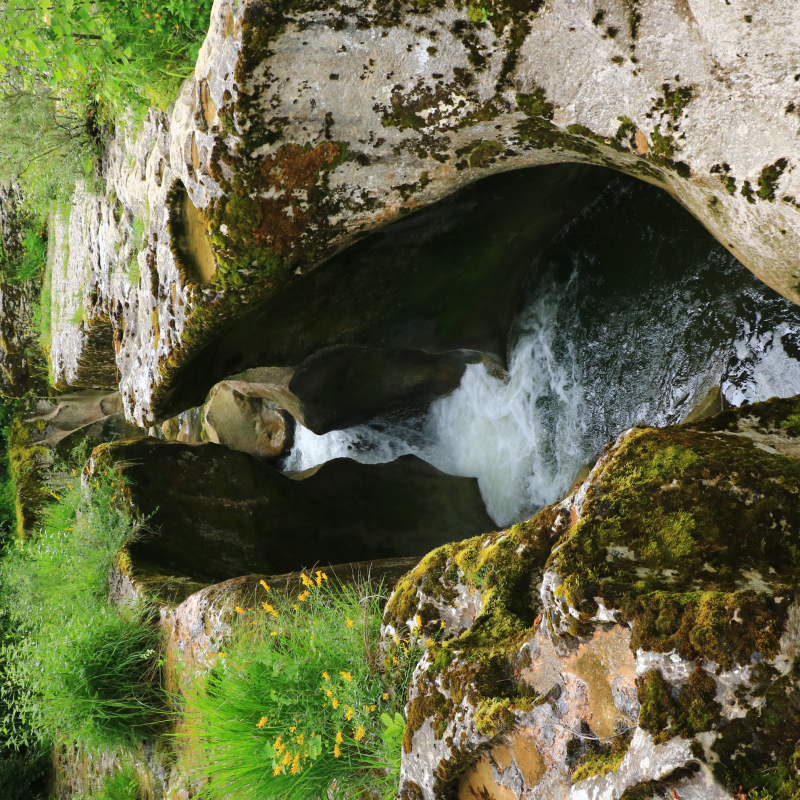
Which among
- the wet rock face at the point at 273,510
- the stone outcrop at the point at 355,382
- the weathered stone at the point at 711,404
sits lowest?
the wet rock face at the point at 273,510

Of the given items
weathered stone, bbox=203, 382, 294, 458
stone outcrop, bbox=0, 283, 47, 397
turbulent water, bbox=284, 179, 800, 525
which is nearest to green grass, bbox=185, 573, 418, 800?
turbulent water, bbox=284, 179, 800, 525

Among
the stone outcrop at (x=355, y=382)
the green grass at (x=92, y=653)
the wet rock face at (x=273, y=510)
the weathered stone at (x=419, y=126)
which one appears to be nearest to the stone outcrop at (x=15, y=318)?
the stone outcrop at (x=355, y=382)

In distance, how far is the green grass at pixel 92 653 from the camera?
436 cm

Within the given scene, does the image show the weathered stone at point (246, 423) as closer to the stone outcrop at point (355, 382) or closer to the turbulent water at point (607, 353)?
the stone outcrop at point (355, 382)

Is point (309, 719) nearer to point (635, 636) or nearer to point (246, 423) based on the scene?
point (635, 636)

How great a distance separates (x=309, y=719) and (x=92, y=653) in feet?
7.79

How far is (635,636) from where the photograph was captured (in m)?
1.87

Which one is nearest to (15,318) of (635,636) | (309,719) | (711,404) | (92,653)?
(92,653)

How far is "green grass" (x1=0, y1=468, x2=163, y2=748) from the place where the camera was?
4.36 metres

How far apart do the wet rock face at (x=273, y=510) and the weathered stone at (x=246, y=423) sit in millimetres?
1480

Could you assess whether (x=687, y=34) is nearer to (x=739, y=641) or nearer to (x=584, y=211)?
(x=739, y=641)

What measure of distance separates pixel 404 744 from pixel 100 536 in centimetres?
346

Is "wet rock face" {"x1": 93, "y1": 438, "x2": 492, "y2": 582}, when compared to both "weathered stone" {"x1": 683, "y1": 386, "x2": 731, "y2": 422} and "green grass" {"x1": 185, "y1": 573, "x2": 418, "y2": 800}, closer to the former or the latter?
"green grass" {"x1": 185, "y1": 573, "x2": 418, "y2": 800}

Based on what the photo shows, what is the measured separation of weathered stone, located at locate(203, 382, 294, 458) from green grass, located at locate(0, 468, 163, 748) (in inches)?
86.6
